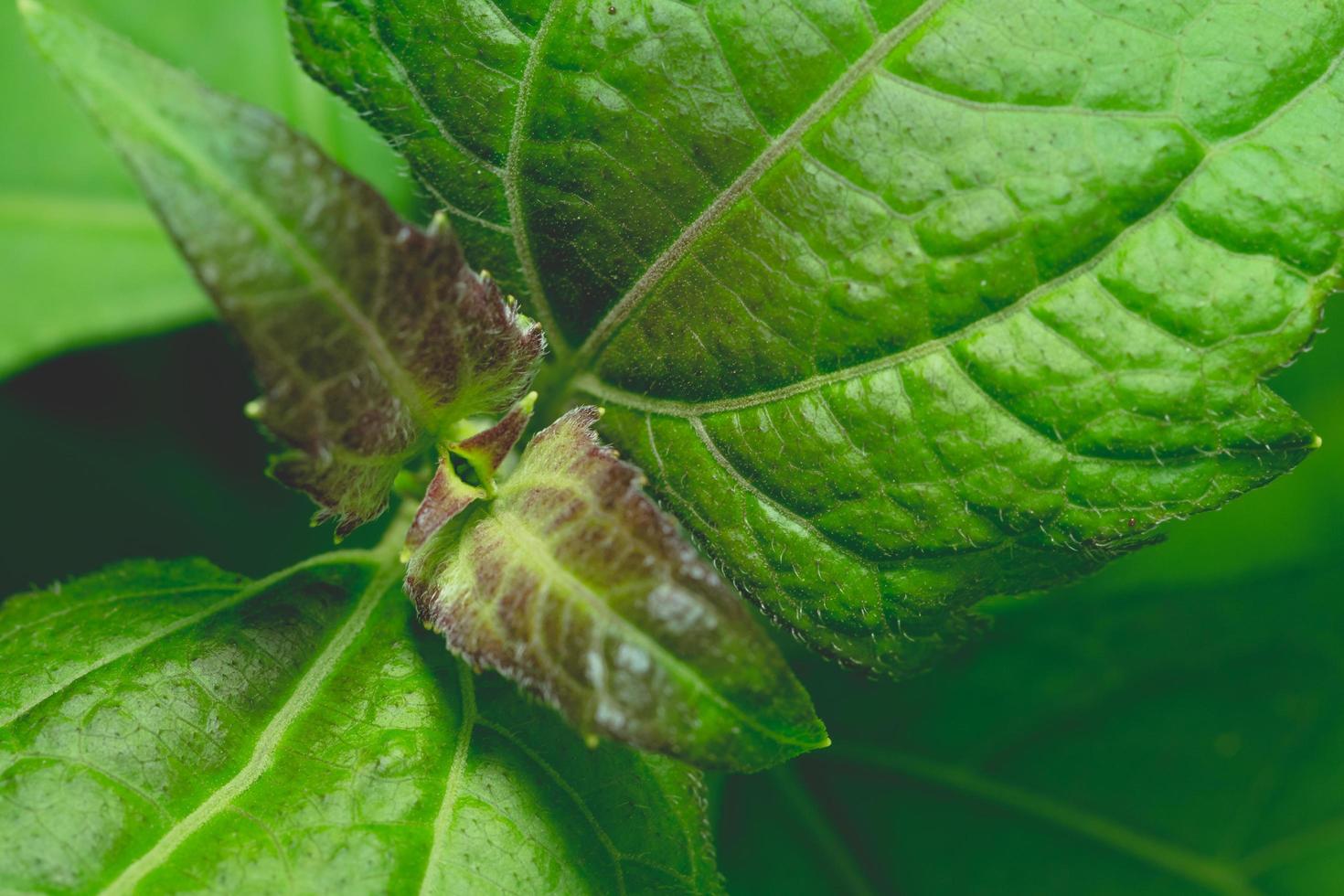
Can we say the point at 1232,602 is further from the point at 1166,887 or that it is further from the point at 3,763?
the point at 3,763

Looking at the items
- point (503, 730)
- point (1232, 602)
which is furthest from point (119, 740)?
point (1232, 602)

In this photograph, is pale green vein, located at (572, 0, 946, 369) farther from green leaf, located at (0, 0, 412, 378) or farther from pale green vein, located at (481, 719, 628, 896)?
green leaf, located at (0, 0, 412, 378)

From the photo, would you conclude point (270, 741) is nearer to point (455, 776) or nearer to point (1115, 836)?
point (455, 776)

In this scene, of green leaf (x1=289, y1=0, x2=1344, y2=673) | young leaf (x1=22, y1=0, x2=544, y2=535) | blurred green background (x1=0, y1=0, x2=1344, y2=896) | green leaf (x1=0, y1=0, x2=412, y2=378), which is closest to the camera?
young leaf (x1=22, y1=0, x2=544, y2=535)

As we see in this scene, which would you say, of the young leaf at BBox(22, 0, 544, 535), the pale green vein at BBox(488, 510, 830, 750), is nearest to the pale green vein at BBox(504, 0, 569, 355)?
the young leaf at BBox(22, 0, 544, 535)

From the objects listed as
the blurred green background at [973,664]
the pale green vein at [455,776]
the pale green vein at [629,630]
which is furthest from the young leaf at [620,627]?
the blurred green background at [973,664]

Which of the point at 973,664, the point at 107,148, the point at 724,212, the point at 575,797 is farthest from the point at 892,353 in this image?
the point at 107,148
